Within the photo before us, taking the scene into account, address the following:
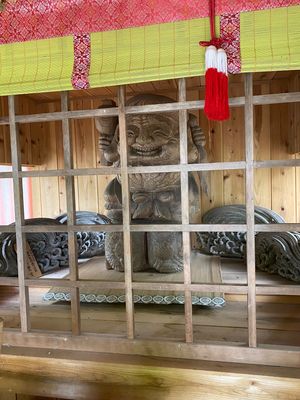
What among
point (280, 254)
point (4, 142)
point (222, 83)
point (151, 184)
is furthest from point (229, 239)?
point (4, 142)

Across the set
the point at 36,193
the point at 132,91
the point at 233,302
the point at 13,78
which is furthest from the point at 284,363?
the point at 36,193

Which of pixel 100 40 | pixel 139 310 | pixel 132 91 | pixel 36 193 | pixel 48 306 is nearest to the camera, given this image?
pixel 100 40

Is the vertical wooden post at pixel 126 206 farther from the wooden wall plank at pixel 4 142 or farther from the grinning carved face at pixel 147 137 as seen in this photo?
the wooden wall plank at pixel 4 142

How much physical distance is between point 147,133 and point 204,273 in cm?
74

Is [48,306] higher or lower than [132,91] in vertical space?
lower

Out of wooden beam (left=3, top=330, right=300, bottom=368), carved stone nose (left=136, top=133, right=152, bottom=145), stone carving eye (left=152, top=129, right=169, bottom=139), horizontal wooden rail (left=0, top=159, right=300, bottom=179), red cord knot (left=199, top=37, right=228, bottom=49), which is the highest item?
red cord knot (left=199, top=37, right=228, bottom=49)

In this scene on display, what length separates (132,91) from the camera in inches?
90.7

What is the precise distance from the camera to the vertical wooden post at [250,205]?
98 centimetres

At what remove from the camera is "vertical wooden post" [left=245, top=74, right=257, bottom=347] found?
3.21 feet

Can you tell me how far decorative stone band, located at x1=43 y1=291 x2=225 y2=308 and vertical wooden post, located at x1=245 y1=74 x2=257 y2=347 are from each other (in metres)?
0.34

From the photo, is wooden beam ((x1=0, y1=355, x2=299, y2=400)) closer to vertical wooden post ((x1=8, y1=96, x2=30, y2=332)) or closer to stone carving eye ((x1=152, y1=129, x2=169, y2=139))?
vertical wooden post ((x1=8, y1=96, x2=30, y2=332))

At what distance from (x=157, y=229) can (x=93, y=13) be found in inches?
28.7

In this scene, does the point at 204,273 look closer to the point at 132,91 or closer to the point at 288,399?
the point at 288,399

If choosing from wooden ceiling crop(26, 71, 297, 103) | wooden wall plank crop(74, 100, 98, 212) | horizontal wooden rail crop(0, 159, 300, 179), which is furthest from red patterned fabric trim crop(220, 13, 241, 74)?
wooden wall plank crop(74, 100, 98, 212)
